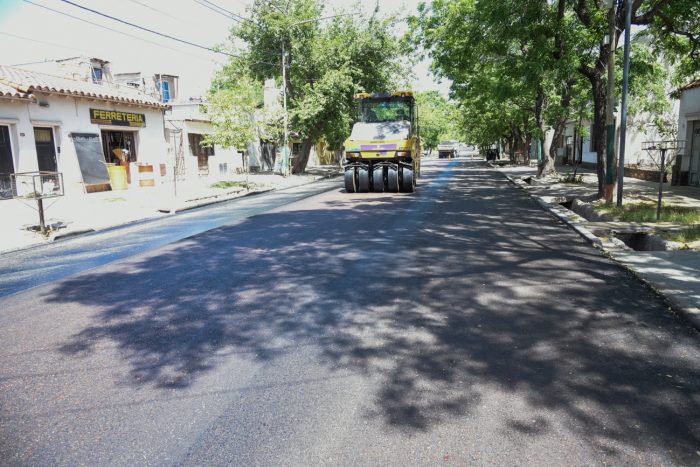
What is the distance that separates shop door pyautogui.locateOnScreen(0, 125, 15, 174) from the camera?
16.9 m

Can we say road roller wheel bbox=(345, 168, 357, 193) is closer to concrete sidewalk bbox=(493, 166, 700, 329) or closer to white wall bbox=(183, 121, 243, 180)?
concrete sidewalk bbox=(493, 166, 700, 329)

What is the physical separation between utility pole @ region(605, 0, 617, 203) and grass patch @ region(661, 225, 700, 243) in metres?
4.46

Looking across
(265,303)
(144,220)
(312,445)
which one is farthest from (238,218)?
(312,445)

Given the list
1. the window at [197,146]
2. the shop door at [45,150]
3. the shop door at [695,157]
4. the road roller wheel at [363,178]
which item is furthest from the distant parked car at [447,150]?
the shop door at [45,150]

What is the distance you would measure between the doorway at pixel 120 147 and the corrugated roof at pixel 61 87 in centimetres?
164

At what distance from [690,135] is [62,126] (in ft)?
75.7

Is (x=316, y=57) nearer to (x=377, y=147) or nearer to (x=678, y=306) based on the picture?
(x=377, y=147)

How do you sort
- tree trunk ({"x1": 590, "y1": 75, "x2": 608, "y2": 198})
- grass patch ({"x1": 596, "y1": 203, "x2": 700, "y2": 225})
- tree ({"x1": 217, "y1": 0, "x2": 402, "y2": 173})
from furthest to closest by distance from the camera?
tree ({"x1": 217, "y1": 0, "x2": 402, "y2": 173}), tree trunk ({"x1": 590, "y1": 75, "x2": 608, "y2": 198}), grass patch ({"x1": 596, "y1": 203, "x2": 700, "y2": 225})

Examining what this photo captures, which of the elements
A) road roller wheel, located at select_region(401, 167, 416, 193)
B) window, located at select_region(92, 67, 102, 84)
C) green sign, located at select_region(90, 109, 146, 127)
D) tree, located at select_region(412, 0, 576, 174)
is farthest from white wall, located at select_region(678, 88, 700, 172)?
window, located at select_region(92, 67, 102, 84)

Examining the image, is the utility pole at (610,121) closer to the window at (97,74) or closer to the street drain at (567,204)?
the street drain at (567,204)

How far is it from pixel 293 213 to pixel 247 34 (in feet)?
66.3

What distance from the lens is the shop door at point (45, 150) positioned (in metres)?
18.5

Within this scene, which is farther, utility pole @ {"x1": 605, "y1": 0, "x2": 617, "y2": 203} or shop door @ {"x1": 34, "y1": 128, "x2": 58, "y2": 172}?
shop door @ {"x1": 34, "y1": 128, "x2": 58, "y2": 172}

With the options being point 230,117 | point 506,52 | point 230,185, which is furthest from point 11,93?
point 506,52
